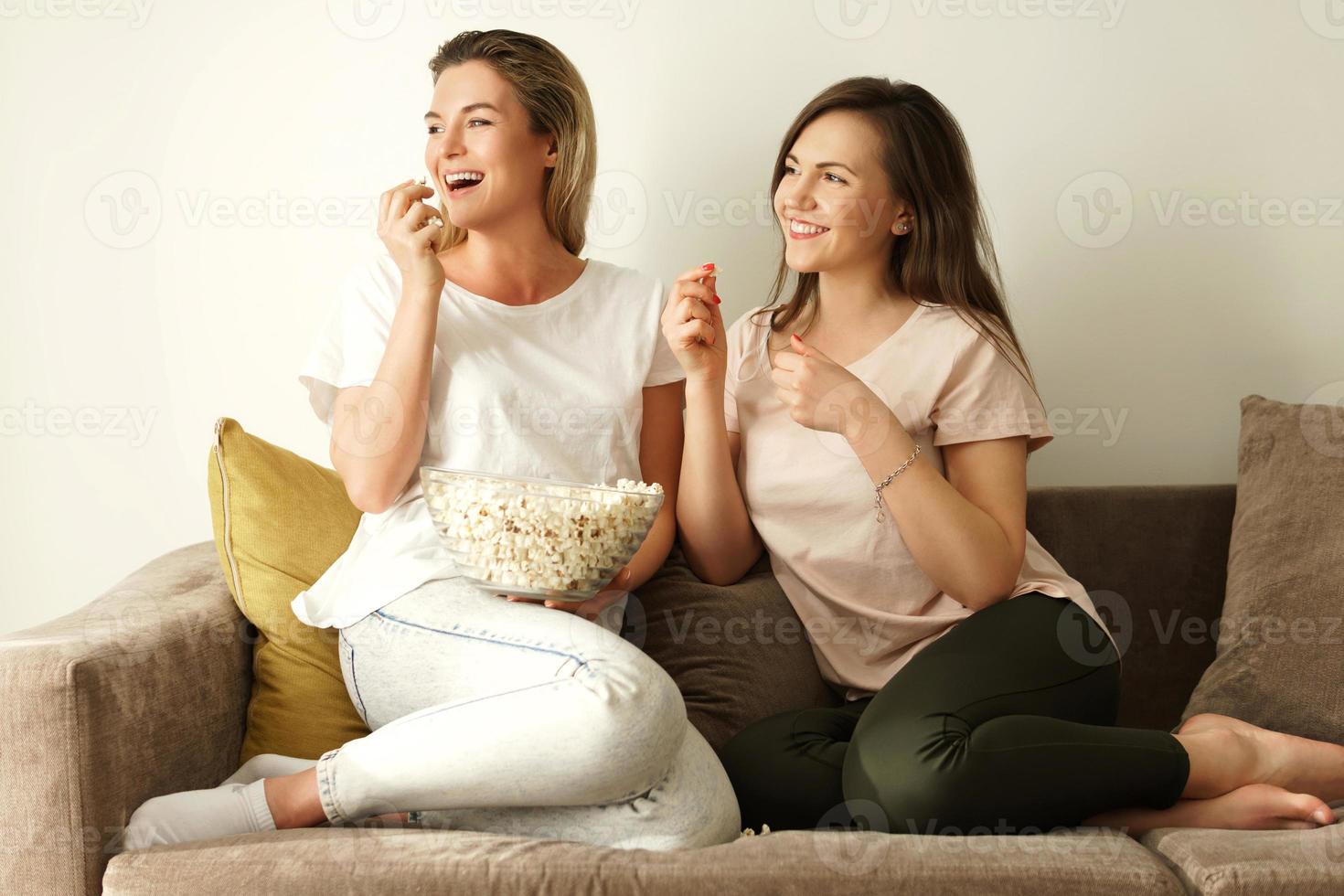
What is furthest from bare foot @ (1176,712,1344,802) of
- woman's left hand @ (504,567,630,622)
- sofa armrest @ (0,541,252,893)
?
sofa armrest @ (0,541,252,893)

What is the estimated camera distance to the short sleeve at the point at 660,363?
5.46 feet

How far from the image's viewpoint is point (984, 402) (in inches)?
62.2

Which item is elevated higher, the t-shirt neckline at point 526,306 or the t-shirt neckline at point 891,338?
the t-shirt neckline at point 526,306

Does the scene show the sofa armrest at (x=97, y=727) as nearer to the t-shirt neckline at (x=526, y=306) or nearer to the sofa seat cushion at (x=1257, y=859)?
the t-shirt neckline at (x=526, y=306)

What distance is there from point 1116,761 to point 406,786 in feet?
2.56

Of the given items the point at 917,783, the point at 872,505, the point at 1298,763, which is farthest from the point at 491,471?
the point at 1298,763

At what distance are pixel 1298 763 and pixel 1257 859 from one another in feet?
1.08

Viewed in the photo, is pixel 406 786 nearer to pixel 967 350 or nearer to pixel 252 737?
pixel 252 737

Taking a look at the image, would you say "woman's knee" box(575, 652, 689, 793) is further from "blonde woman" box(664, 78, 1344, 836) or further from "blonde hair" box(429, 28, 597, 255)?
"blonde hair" box(429, 28, 597, 255)

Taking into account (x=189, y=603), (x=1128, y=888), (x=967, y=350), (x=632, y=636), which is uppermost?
(x=967, y=350)

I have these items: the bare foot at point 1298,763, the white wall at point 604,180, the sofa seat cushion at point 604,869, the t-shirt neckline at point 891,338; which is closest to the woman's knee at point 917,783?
the sofa seat cushion at point 604,869

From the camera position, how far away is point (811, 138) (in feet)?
5.44

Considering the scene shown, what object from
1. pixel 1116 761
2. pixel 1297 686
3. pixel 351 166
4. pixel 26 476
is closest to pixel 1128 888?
pixel 1116 761

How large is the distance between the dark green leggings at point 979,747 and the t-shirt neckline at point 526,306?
64 centimetres
